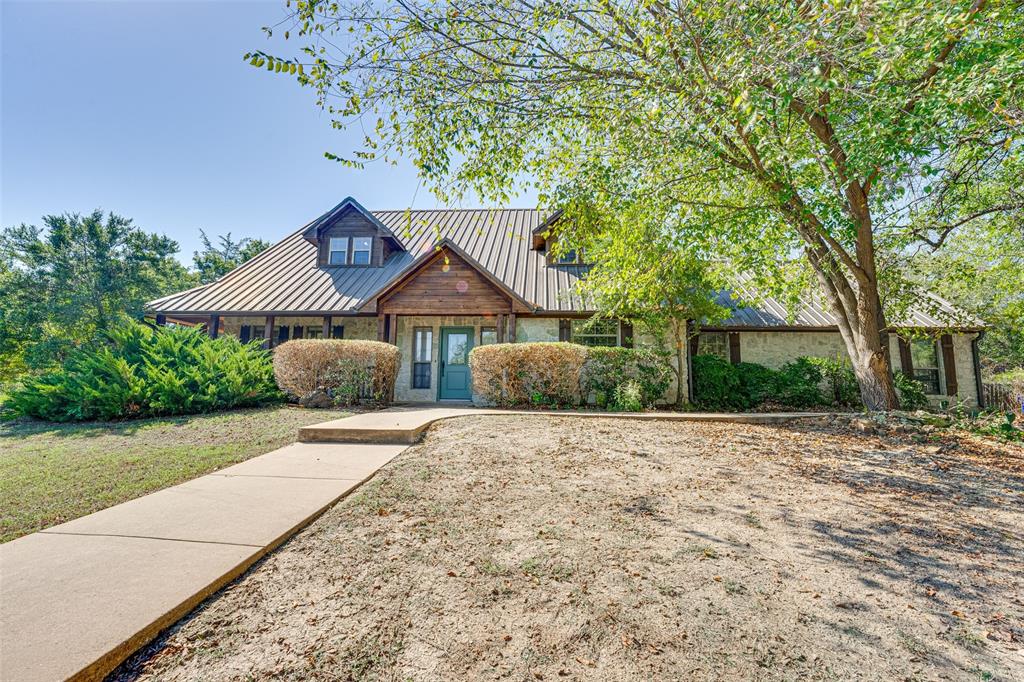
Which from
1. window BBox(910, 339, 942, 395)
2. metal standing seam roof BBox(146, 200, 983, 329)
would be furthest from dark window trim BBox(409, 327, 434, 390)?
window BBox(910, 339, 942, 395)

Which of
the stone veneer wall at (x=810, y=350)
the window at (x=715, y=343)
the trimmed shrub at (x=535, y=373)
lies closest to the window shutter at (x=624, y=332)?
the window at (x=715, y=343)

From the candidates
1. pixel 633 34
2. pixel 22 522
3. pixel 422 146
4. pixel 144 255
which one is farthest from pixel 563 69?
pixel 144 255

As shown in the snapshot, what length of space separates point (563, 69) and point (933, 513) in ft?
21.2

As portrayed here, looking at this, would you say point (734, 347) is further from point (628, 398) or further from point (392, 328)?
point (392, 328)

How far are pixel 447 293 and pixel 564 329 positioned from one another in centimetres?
365

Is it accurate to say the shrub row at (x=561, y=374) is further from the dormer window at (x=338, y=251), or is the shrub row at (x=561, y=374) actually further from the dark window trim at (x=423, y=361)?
the dormer window at (x=338, y=251)

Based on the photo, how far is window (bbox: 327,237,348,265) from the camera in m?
15.2

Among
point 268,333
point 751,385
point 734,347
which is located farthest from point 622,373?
point 268,333

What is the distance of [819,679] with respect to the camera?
1.75 metres

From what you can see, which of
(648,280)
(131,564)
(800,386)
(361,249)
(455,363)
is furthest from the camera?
(361,249)

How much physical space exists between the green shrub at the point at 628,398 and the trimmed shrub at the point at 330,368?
5.73m

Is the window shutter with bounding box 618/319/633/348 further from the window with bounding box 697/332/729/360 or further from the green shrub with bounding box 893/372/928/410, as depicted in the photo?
the green shrub with bounding box 893/372/928/410

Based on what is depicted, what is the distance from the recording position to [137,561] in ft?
8.01

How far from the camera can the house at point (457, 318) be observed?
39.5 feet
